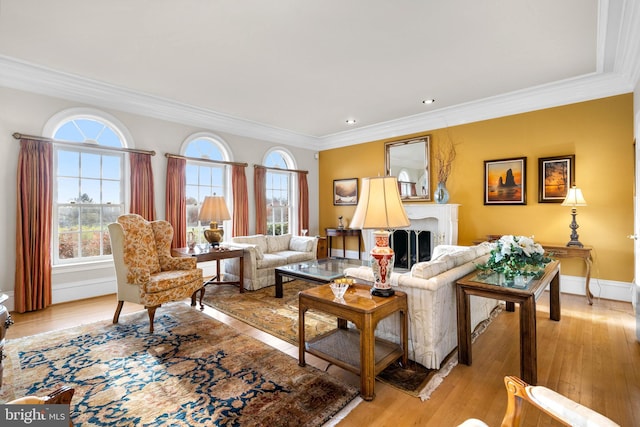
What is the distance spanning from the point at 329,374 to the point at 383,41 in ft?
10.3

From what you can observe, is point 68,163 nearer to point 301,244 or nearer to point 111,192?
point 111,192

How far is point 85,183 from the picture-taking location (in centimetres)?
429

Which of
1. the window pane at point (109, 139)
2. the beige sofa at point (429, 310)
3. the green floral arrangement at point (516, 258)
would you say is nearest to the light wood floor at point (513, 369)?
the beige sofa at point (429, 310)

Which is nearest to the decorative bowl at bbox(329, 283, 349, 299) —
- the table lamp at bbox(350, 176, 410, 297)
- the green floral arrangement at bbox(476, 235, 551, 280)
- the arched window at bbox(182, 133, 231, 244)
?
the table lamp at bbox(350, 176, 410, 297)

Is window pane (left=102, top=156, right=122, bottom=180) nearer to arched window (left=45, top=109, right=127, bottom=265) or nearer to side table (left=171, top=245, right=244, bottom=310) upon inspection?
arched window (left=45, top=109, right=127, bottom=265)

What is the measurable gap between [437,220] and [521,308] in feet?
11.2

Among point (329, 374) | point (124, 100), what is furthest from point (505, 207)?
point (124, 100)

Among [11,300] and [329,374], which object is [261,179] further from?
[329,374]

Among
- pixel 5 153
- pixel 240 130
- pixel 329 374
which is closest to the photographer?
pixel 329 374

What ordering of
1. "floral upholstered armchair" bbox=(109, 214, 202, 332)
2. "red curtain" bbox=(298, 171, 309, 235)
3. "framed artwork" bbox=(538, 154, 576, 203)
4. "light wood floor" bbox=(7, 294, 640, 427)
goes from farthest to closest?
"red curtain" bbox=(298, 171, 309, 235) → "framed artwork" bbox=(538, 154, 576, 203) → "floral upholstered armchair" bbox=(109, 214, 202, 332) → "light wood floor" bbox=(7, 294, 640, 427)

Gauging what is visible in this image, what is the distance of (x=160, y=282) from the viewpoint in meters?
3.13

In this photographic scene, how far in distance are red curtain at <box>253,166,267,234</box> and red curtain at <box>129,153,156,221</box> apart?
76.4 inches

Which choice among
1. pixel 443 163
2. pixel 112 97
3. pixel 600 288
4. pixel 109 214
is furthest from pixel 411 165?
pixel 109 214

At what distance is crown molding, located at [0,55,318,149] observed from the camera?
11.9 feet
